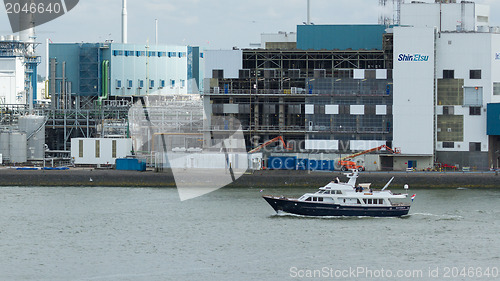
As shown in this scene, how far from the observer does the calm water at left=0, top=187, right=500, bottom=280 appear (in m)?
57.6

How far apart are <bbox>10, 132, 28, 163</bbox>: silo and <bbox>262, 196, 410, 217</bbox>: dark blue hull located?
45171 mm

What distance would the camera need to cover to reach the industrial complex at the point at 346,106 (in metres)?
106

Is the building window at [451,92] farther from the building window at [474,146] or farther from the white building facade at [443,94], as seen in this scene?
the building window at [474,146]

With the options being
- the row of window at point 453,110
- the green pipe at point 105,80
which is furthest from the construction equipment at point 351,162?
the green pipe at point 105,80

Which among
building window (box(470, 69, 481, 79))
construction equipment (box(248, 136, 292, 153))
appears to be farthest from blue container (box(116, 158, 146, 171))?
building window (box(470, 69, 481, 79))

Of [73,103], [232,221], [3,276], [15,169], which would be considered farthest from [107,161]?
[3,276]

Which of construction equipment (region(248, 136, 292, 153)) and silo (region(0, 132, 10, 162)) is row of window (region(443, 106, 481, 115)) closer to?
construction equipment (region(248, 136, 292, 153))

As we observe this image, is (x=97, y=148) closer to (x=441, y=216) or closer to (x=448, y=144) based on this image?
(x=448, y=144)

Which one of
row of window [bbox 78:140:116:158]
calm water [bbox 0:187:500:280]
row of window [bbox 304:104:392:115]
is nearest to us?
calm water [bbox 0:187:500:280]

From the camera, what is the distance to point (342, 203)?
7744 cm

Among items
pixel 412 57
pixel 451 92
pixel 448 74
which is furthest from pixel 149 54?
pixel 451 92

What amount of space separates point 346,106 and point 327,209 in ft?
104

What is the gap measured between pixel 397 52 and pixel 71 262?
2206 inches

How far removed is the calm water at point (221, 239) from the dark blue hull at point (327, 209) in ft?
2.39
